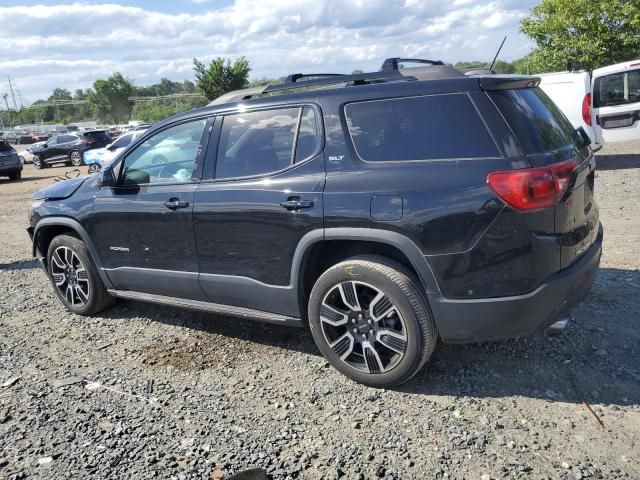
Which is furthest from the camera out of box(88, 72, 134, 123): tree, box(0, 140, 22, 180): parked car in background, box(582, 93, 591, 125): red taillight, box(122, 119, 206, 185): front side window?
box(88, 72, 134, 123): tree

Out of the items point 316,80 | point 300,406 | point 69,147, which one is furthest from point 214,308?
point 69,147

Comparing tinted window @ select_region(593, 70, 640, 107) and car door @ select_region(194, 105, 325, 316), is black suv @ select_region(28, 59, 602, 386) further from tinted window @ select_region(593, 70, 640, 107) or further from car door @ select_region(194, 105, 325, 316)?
tinted window @ select_region(593, 70, 640, 107)

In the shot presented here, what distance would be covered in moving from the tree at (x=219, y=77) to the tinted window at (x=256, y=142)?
37668mm

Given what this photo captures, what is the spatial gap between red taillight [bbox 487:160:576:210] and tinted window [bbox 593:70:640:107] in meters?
10.5

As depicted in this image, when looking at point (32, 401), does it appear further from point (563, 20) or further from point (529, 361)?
point (563, 20)

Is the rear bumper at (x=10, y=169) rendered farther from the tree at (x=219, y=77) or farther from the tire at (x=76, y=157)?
the tree at (x=219, y=77)

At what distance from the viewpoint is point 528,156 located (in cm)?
305

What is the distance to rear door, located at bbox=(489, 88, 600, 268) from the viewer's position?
3125mm

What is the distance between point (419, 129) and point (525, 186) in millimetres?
693

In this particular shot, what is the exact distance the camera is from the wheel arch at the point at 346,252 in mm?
3219

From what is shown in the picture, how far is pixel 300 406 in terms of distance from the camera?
3469 mm

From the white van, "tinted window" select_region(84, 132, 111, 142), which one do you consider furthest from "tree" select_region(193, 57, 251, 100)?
the white van

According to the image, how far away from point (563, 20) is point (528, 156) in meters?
18.9

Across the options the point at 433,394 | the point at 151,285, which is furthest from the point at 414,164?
the point at 151,285
